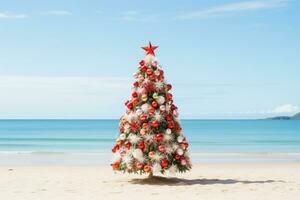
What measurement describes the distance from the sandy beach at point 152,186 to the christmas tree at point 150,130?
1.79ft

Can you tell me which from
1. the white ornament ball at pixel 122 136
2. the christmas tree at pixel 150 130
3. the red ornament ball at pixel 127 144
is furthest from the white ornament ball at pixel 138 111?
the red ornament ball at pixel 127 144

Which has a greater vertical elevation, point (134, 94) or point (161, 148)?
point (134, 94)

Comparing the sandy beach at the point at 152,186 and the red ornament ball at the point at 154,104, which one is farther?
the red ornament ball at the point at 154,104

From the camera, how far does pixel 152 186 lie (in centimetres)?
1517

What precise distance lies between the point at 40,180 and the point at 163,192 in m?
4.23

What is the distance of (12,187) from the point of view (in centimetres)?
1520

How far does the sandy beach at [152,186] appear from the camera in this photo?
1358 cm

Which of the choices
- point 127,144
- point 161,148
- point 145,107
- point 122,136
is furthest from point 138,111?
point 161,148

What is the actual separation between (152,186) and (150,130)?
1397 mm

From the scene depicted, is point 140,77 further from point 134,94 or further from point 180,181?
point 180,181

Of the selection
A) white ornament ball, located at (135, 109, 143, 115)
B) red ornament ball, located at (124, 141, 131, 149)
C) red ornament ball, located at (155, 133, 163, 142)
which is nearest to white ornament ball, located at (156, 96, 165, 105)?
white ornament ball, located at (135, 109, 143, 115)

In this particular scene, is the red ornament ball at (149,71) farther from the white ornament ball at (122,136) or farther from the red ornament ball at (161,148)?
the red ornament ball at (161,148)

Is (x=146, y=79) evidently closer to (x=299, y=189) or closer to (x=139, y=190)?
(x=139, y=190)

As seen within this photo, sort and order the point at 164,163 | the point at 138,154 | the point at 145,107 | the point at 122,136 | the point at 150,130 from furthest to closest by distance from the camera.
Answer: the point at 122,136, the point at 145,107, the point at 150,130, the point at 138,154, the point at 164,163
